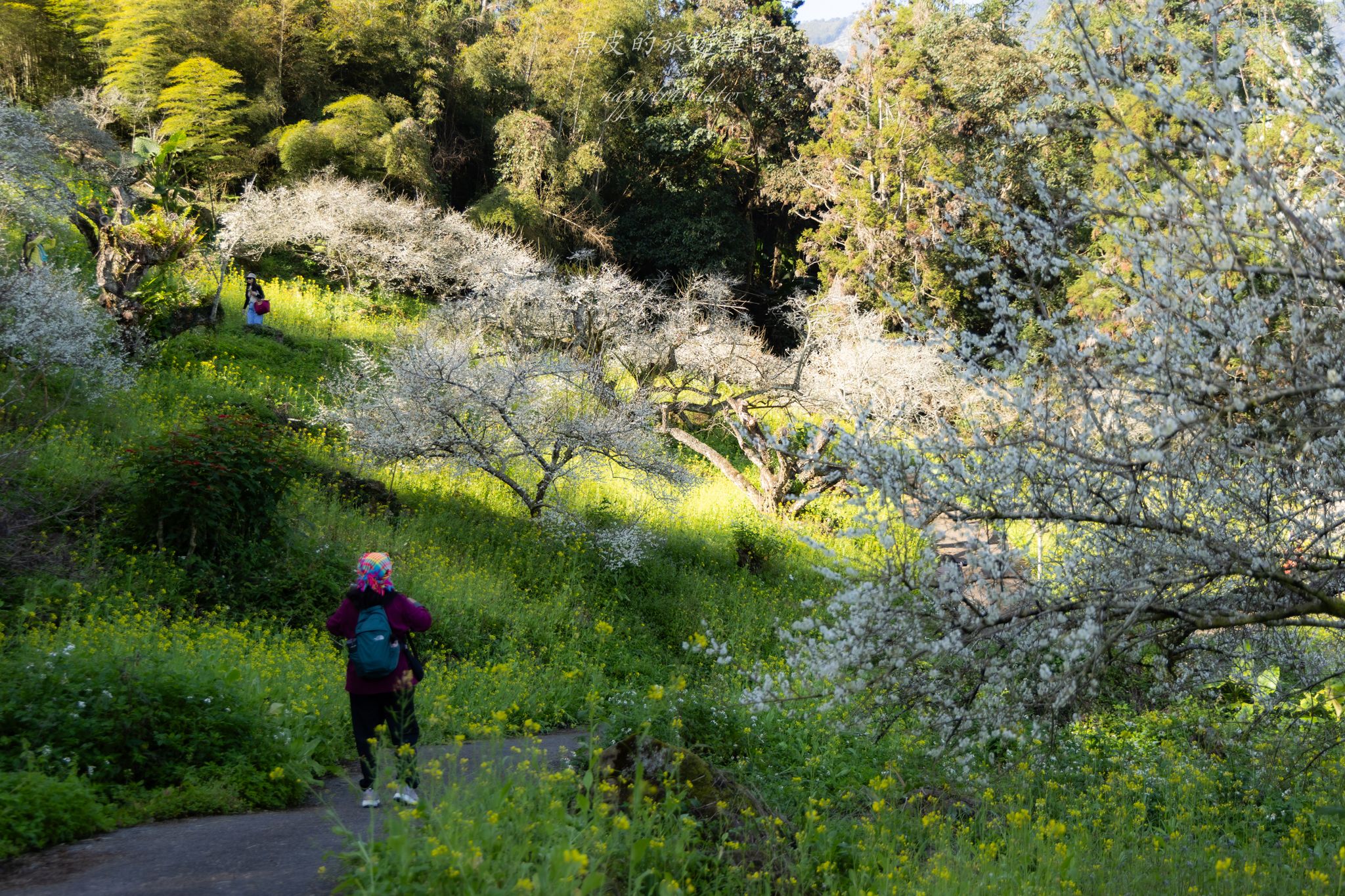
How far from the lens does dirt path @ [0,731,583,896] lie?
3902 millimetres

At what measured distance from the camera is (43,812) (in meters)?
4.50

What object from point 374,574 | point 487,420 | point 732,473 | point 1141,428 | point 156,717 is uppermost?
point 1141,428

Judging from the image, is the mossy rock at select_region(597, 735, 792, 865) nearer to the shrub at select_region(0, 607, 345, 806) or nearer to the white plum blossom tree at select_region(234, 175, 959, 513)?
the shrub at select_region(0, 607, 345, 806)

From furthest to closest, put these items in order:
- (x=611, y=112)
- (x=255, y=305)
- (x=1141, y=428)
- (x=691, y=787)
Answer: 1. (x=611, y=112)
2. (x=255, y=305)
3. (x=691, y=787)
4. (x=1141, y=428)

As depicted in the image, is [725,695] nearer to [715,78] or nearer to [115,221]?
[115,221]

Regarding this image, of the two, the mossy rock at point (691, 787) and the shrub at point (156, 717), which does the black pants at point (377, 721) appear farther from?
the mossy rock at point (691, 787)

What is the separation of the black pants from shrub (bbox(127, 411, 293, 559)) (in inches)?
199

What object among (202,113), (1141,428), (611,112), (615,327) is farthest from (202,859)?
(611,112)

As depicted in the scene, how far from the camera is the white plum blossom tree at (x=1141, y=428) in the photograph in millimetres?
3404

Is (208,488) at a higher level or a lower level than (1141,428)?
lower

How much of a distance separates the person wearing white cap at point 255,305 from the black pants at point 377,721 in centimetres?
1460

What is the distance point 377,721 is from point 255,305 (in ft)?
48.7

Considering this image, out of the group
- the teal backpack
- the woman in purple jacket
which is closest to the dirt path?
the woman in purple jacket

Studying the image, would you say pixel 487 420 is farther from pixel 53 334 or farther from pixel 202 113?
pixel 202 113
